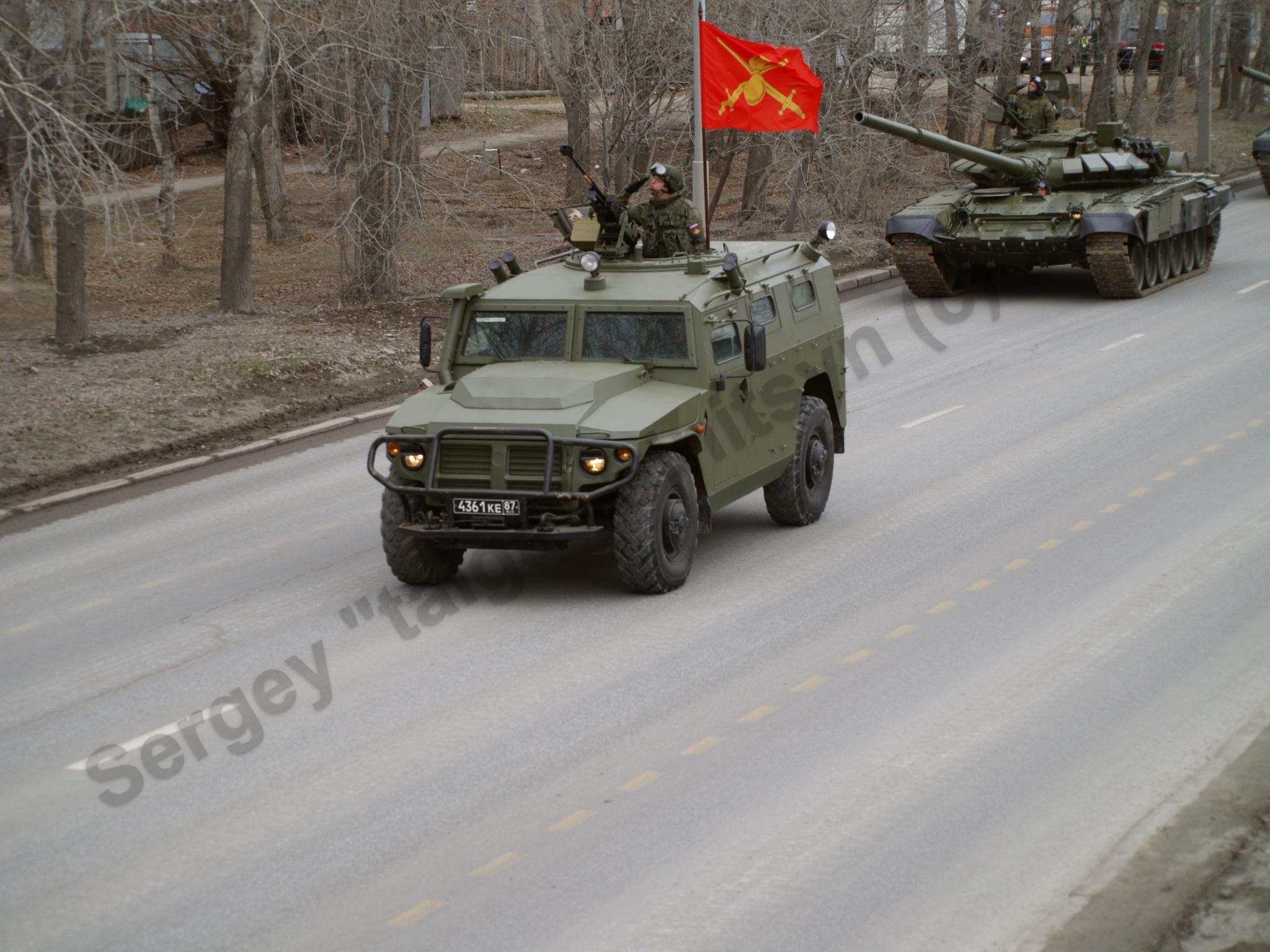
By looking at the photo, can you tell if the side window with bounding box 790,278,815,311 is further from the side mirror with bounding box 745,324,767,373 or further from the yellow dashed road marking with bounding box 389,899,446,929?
the yellow dashed road marking with bounding box 389,899,446,929

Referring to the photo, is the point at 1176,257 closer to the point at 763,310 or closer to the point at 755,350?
the point at 763,310

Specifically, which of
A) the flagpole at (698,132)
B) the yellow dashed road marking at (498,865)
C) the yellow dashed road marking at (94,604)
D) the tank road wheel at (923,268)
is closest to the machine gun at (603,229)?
the yellow dashed road marking at (94,604)

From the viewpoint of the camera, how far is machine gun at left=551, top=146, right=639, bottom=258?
42.1 ft

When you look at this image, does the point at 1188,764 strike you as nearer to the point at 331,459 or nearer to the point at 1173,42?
the point at 331,459

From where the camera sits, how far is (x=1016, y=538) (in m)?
12.4

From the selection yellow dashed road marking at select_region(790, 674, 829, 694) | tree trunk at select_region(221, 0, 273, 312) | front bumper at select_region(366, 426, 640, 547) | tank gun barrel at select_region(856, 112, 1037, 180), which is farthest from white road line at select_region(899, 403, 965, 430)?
tree trunk at select_region(221, 0, 273, 312)

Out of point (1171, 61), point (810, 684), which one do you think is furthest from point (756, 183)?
point (810, 684)

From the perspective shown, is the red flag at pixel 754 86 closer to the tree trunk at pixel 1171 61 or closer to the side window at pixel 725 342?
Result: the side window at pixel 725 342

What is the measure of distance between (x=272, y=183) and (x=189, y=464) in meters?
17.2

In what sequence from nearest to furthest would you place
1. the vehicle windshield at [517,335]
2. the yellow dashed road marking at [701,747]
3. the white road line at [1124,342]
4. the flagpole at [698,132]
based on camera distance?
the yellow dashed road marking at [701,747] → the vehicle windshield at [517,335] → the white road line at [1124,342] → the flagpole at [698,132]

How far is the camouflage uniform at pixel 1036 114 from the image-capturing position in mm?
26328

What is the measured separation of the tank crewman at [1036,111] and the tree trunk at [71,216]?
14242 mm

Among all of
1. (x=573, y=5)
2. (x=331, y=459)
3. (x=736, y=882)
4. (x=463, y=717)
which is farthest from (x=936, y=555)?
(x=573, y=5)

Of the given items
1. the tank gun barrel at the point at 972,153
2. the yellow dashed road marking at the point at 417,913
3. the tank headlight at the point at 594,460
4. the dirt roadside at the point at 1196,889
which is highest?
the tank gun barrel at the point at 972,153
